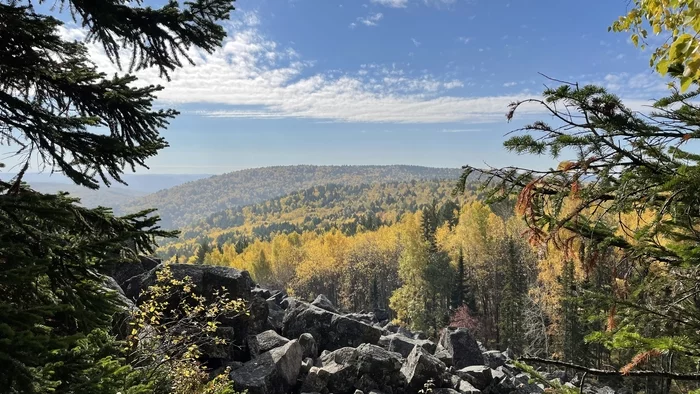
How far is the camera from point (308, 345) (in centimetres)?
1520

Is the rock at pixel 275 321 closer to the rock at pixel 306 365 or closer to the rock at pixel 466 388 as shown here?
the rock at pixel 306 365

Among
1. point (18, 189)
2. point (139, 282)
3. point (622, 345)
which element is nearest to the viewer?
point (622, 345)

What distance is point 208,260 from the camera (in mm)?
82312

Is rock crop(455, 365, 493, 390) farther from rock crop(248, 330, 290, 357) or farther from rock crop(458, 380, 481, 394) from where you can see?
rock crop(248, 330, 290, 357)

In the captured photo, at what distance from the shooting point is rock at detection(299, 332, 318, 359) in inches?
592

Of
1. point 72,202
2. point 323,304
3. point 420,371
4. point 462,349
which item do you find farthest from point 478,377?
point 72,202

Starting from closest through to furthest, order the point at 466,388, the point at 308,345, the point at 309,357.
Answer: the point at 466,388
the point at 309,357
the point at 308,345

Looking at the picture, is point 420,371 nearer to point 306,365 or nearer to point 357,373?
point 357,373

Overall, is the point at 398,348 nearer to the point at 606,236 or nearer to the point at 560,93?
the point at 606,236

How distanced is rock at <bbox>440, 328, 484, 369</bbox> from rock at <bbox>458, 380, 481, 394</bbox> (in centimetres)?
447

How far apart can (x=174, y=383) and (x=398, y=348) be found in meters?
12.2

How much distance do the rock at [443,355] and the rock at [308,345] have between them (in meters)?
5.59

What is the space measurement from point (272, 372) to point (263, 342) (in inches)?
88.9

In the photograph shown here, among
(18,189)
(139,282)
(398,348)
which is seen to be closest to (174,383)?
(18,189)
